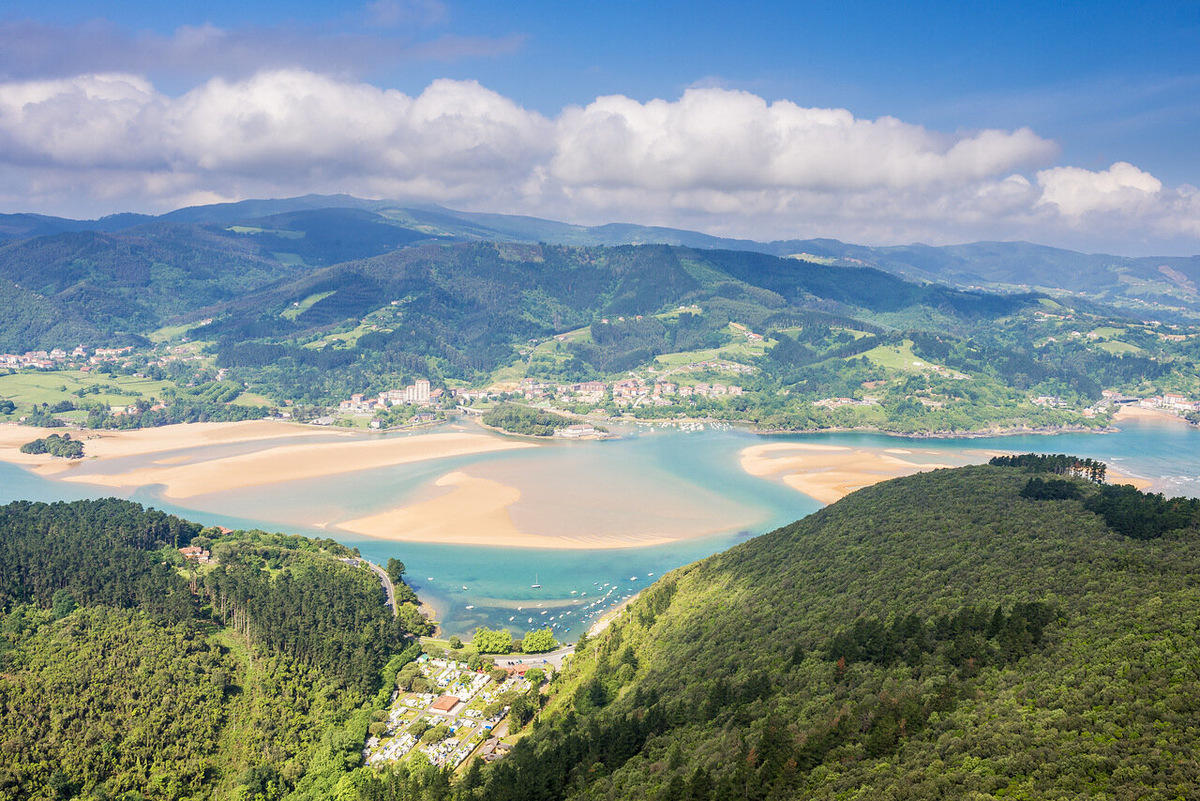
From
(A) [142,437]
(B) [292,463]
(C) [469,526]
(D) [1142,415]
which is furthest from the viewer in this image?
(D) [1142,415]

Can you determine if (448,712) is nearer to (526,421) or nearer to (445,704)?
(445,704)

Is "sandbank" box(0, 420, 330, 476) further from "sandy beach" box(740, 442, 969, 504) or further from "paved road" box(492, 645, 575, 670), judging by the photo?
"paved road" box(492, 645, 575, 670)

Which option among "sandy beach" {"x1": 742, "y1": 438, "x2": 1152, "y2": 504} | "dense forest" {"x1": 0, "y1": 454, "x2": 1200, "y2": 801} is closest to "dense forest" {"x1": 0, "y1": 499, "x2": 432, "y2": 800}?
"dense forest" {"x1": 0, "y1": 454, "x2": 1200, "y2": 801}

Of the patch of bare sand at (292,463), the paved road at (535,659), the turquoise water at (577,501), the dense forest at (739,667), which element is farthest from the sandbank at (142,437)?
the paved road at (535,659)

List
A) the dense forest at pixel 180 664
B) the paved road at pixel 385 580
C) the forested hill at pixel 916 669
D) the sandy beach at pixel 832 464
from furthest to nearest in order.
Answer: the sandy beach at pixel 832 464
the paved road at pixel 385 580
the dense forest at pixel 180 664
the forested hill at pixel 916 669

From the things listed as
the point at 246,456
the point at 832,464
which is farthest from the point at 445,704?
the point at 246,456

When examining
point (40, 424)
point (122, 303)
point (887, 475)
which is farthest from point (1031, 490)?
point (122, 303)

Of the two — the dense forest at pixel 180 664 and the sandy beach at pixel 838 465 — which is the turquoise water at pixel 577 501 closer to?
the sandy beach at pixel 838 465
